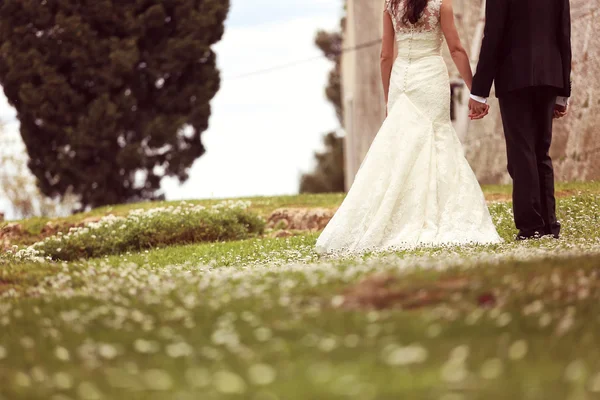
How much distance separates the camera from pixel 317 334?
11.8ft

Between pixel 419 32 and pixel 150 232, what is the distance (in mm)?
5168

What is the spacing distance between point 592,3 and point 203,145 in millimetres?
10749

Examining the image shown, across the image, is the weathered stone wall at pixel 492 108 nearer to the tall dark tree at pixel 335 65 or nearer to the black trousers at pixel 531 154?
the black trousers at pixel 531 154

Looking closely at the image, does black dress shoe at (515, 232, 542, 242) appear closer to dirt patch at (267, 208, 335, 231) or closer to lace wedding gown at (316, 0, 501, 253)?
lace wedding gown at (316, 0, 501, 253)

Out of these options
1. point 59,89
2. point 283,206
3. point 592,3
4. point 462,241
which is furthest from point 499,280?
point 59,89

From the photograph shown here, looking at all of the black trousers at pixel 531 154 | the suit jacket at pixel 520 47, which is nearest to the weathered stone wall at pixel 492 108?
the black trousers at pixel 531 154

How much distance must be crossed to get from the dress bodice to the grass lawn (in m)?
3.78

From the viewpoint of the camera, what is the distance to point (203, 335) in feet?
12.4

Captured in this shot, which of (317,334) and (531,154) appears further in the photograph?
(531,154)

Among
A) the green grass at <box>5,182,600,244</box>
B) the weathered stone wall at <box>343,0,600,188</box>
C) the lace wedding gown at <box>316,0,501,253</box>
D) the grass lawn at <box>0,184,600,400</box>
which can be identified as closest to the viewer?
the grass lawn at <box>0,184,600,400</box>

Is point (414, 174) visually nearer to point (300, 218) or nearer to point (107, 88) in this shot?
point (300, 218)

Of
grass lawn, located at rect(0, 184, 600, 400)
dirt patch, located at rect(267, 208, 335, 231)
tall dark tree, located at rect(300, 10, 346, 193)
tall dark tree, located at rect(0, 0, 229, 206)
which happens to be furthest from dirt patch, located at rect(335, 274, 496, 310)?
tall dark tree, located at rect(300, 10, 346, 193)

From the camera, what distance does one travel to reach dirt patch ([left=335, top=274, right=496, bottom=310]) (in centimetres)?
413

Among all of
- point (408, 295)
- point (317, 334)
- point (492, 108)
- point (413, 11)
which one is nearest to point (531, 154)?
point (413, 11)
